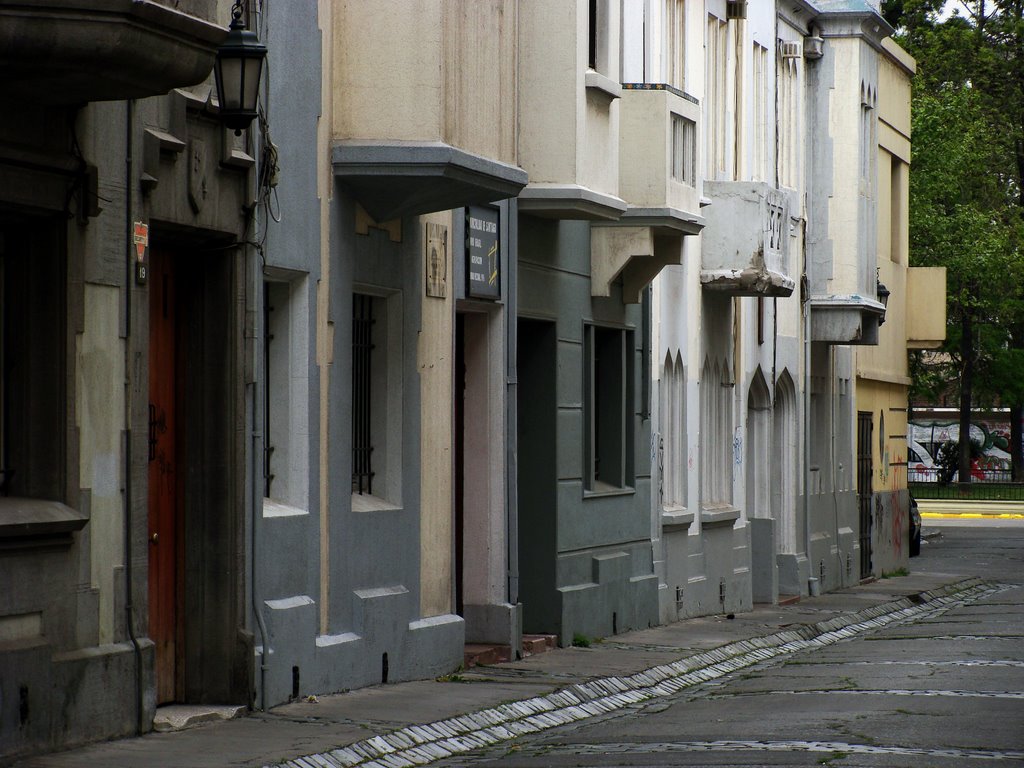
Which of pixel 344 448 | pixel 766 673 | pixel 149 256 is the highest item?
pixel 149 256

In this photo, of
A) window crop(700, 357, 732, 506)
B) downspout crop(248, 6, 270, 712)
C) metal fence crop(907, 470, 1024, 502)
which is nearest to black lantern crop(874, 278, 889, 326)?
window crop(700, 357, 732, 506)

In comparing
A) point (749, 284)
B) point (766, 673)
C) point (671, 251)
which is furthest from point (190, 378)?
point (749, 284)

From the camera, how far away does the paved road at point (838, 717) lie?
37.2 ft

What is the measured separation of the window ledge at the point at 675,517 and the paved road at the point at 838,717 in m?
2.18

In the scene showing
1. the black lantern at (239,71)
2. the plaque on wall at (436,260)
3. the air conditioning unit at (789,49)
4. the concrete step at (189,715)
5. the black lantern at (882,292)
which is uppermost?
the air conditioning unit at (789,49)

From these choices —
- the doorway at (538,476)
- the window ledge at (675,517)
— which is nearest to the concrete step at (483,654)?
the doorway at (538,476)

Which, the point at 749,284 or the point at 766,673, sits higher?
the point at 749,284

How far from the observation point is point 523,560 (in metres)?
18.0

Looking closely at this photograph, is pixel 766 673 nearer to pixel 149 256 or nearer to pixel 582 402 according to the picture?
pixel 582 402

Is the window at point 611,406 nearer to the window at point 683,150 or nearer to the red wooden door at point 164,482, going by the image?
the window at point 683,150

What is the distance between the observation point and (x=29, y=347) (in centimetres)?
1071

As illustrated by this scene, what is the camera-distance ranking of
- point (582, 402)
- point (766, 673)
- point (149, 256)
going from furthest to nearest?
point (582, 402) → point (766, 673) → point (149, 256)

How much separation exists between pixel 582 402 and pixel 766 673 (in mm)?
3185

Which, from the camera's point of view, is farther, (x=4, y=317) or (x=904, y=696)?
(x=904, y=696)
